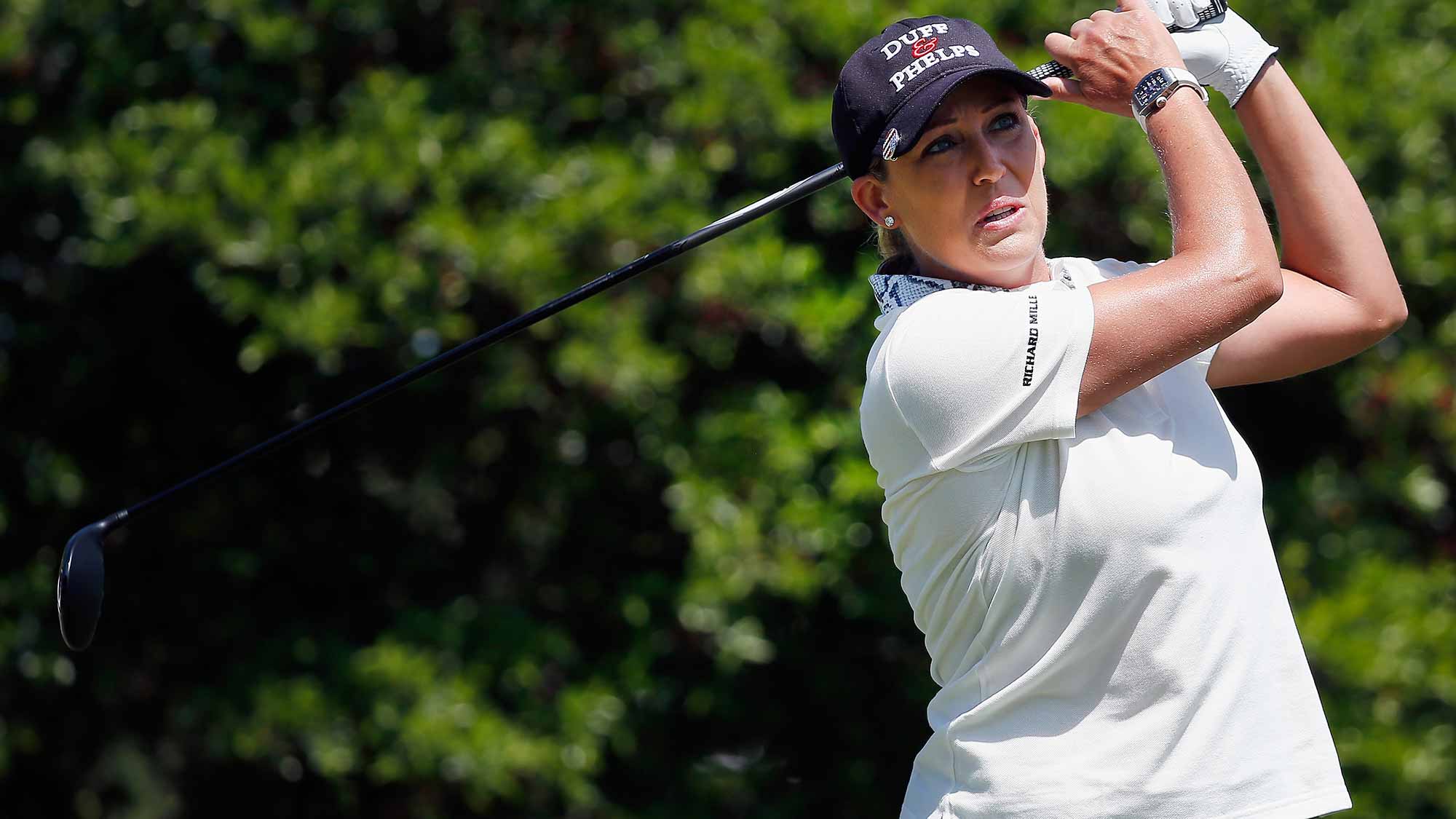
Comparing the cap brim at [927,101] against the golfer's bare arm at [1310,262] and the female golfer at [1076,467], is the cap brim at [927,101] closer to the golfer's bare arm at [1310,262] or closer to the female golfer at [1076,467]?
the female golfer at [1076,467]

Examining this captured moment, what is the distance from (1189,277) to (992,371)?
9.7 inches

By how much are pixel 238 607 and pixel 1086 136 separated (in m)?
3.33

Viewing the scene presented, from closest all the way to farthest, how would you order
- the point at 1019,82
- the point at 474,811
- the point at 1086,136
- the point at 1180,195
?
the point at 1180,195 → the point at 1019,82 → the point at 1086,136 → the point at 474,811

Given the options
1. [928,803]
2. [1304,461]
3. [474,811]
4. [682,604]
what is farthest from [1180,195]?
[474,811]

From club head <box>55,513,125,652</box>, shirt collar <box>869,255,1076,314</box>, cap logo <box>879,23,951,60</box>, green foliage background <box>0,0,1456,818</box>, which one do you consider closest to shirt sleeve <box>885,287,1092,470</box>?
shirt collar <box>869,255,1076,314</box>

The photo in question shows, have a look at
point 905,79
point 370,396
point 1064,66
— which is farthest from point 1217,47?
point 370,396

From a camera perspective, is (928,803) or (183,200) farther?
(183,200)

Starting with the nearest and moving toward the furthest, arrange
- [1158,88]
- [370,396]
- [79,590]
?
[1158,88], [370,396], [79,590]

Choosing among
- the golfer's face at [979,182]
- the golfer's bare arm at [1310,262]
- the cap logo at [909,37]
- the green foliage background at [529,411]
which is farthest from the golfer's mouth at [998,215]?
the green foliage background at [529,411]

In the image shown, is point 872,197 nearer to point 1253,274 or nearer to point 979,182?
point 979,182

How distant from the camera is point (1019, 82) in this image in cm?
193

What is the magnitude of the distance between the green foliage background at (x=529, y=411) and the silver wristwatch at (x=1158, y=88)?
2680 millimetres

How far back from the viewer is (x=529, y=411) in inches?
204

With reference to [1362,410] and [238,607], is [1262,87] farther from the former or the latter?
[238,607]
